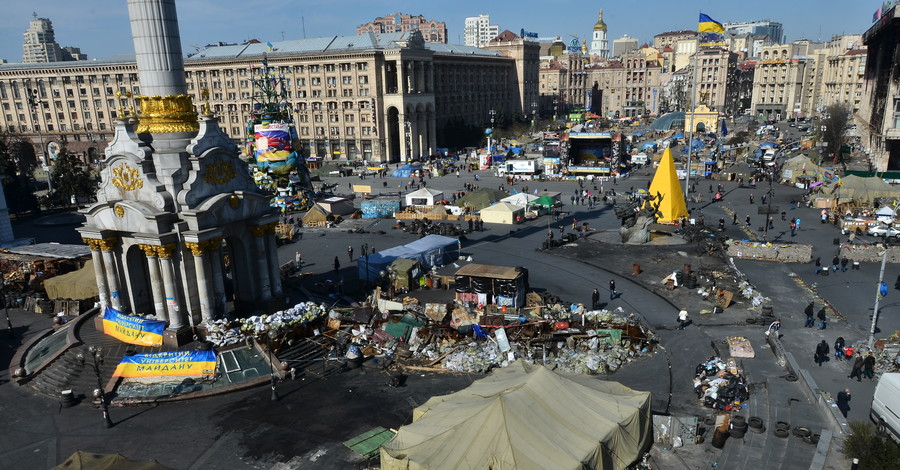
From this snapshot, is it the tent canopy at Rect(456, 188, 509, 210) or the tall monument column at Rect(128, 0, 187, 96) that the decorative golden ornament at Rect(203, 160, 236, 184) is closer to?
the tall monument column at Rect(128, 0, 187, 96)

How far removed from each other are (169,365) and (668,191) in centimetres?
3880

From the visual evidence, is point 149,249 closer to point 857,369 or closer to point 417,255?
point 417,255

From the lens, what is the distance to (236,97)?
10025 centimetres

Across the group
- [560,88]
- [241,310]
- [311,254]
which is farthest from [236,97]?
[560,88]

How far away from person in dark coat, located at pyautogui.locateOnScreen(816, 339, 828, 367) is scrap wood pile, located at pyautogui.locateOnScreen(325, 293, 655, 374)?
6.14 metres

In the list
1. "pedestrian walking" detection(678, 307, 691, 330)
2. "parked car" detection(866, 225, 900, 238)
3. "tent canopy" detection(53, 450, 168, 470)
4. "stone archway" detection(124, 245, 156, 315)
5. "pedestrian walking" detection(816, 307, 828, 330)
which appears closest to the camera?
"tent canopy" detection(53, 450, 168, 470)

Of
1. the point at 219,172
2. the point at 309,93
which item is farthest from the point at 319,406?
the point at 309,93

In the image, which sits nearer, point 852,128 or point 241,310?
point 241,310

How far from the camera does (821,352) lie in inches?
885

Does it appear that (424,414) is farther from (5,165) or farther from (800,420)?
(5,165)

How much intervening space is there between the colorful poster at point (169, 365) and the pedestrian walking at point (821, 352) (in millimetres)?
23658

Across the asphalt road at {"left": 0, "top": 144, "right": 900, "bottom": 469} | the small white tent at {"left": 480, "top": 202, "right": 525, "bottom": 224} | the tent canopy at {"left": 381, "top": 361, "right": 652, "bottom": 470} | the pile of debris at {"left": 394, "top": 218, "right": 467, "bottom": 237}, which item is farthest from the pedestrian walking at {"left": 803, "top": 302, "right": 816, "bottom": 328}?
the small white tent at {"left": 480, "top": 202, "right": 525, "bottom": 224}

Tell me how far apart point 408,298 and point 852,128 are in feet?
370

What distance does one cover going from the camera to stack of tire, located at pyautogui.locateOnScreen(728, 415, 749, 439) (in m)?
17.6
